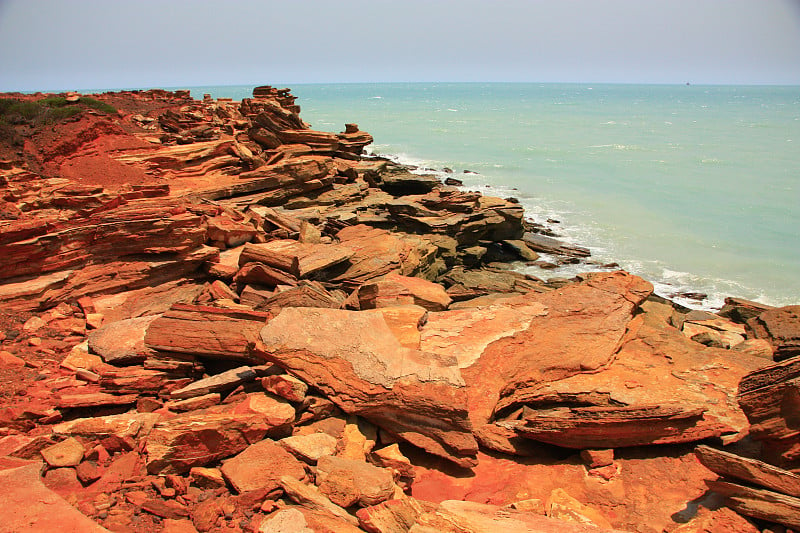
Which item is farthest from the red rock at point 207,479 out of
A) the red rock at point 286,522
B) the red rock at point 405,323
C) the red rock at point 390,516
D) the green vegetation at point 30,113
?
the green vegetation at point 30,113

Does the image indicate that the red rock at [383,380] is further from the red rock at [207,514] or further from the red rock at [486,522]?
the red rock at [207,514]

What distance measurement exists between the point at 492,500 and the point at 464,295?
617 centimetres

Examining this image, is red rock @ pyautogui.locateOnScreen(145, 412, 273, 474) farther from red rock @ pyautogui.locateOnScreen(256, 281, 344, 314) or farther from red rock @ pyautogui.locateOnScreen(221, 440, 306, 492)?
red rock @ pyautogui.locateOnScreen(256, 281, 344, 314)

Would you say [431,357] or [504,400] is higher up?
[431,357]

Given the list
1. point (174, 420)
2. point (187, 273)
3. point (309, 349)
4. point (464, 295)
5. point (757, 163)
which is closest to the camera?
point (174, 420)

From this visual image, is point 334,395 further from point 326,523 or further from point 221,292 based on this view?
point 221,292

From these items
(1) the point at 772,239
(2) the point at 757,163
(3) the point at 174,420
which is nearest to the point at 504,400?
(3) the point at 174,420

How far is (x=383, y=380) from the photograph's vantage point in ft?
16.5

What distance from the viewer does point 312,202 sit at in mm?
15625

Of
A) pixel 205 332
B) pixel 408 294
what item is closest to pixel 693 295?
pixel 408 294

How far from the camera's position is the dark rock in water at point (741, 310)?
38.5ft

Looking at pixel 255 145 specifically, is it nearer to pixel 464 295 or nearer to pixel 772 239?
pixel 464 295

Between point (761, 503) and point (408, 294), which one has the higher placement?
point (408, 294)

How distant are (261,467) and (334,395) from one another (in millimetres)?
1089
